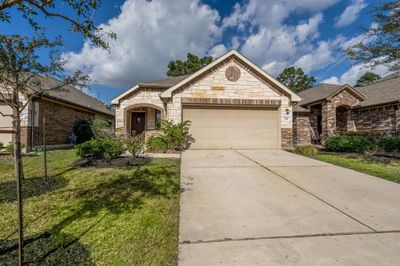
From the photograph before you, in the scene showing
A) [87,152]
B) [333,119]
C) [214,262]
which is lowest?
[214,262]

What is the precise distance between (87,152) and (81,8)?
5.45 meters

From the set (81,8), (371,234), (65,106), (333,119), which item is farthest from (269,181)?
(65,106)

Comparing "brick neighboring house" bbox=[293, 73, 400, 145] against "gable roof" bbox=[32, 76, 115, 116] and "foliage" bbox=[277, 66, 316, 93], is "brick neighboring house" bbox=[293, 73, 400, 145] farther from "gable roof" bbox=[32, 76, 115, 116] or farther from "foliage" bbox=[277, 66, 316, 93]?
"foliage" bbox=[277, 66, 316, 93]

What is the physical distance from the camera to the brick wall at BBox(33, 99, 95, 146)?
1110cm

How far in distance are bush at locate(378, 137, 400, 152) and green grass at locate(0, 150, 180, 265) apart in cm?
1049

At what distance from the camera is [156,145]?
33.4 ft

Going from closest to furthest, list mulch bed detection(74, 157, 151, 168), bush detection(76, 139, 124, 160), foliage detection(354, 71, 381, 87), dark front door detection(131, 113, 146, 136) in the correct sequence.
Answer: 1. mulch bed detection(74, 157, 151, 168)
2. bush detection(76, 139, 124, 160)
3. dark front door detection(131, 113, 146, 136)
4. foliage detection(354, 71, 381, 87)

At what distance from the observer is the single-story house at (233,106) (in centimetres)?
1137

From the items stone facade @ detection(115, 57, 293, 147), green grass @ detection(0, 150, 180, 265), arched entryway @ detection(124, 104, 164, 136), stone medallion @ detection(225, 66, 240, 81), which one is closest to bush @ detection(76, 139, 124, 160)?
A: green grass @ detection(0, 150, 180, 265)

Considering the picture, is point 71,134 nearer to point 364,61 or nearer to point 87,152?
Result: point 87,152

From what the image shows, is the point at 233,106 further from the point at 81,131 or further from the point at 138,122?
the point at 81,131

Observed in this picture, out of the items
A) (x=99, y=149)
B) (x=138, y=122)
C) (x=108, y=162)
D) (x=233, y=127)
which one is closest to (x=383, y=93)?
(x=233, y=127)

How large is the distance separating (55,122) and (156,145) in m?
6.55

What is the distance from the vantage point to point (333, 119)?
48.0ft
